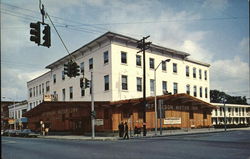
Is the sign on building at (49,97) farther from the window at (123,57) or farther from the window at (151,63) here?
the window at (151,63)

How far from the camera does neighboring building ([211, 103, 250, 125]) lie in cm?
6738

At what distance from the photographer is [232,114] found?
70.9 meters

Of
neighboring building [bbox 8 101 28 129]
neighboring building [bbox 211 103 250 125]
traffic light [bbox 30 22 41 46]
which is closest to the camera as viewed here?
traffic light [bbox 30 22 41 46]

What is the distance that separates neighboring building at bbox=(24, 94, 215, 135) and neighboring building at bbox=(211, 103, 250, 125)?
24838 millimetres

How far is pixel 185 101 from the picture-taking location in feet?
126

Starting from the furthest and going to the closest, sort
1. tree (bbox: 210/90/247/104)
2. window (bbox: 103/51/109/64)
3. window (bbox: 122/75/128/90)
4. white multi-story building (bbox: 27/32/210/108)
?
tree (bbox: 210/90/247/104)
window (bbox: 122/75/128/90)
window (bbox: 103/51/109/64)
white multi-story building (bbox: 27/32/210/108)

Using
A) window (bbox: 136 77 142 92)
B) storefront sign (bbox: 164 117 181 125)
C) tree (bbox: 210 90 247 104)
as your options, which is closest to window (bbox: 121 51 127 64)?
window (bbox: 136 77 142 92)

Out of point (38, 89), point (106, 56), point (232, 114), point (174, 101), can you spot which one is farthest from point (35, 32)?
point (232, 114)

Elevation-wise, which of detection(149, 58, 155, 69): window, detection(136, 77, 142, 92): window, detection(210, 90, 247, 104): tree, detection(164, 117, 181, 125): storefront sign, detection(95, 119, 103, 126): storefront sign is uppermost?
detection(149, 58, 155, 69): window

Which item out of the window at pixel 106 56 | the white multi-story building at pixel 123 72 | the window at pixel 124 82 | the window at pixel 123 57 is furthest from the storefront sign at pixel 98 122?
the window at pixel 123 57

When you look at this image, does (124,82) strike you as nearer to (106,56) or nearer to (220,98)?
(106,56)

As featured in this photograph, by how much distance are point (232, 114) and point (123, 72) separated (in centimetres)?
4588

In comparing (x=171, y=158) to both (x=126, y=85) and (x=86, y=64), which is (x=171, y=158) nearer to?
(x=126, y=85)

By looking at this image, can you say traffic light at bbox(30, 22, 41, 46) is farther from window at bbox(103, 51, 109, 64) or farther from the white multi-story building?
window at bbox(103, 51, 109, 64)
